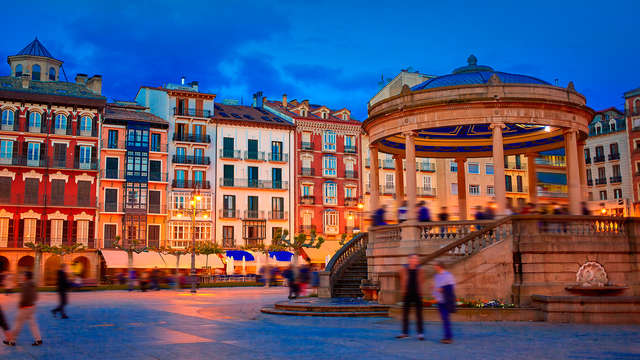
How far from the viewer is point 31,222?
195 ft

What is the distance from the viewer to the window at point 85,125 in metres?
62.7

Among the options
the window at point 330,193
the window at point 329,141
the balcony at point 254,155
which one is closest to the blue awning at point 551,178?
the window at point 330,193

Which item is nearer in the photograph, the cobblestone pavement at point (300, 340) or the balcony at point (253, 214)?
the cobblestone pavement at point (300, 340)

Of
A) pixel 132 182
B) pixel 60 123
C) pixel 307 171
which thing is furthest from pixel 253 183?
pixel 60 123

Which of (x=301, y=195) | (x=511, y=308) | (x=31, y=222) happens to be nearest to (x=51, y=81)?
(x=31, y=222)

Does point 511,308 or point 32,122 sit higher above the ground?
point 32,122

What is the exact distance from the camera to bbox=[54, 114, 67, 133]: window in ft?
203

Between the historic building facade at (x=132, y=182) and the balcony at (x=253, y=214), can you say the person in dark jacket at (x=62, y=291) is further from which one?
the balcony at (x=253, y=214)

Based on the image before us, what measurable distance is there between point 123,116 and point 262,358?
58469mm

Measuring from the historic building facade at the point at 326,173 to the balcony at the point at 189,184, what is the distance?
33.7 ft

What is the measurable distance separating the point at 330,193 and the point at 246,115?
12834 mm

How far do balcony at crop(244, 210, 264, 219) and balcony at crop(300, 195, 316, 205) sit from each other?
4.83 meters

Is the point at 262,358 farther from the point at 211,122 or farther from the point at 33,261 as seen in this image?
the point at 211,122

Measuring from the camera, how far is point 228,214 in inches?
2672
